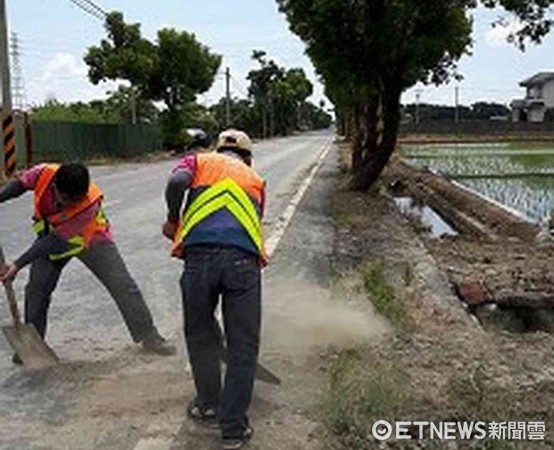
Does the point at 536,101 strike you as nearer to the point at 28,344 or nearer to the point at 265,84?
the point at 265,84

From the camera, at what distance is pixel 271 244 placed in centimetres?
1234

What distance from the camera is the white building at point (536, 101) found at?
95312mm

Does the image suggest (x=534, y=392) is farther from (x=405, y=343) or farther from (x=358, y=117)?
(x=358, y=117)

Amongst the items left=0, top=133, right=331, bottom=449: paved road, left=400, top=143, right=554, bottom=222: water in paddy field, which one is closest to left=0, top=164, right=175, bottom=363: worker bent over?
left=0, top=133, right=331, bottom=449: paved road

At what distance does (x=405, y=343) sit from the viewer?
6.67 meters

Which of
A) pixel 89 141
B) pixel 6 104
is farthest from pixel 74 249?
pixel 89 141

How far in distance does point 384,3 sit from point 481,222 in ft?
16.5

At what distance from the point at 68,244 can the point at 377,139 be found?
18.6 meters

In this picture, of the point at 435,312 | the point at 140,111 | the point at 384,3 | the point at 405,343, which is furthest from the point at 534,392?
the point at 140,111

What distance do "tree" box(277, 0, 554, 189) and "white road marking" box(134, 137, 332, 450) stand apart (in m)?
2.90

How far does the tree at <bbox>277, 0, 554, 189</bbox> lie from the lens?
19359 millimetres

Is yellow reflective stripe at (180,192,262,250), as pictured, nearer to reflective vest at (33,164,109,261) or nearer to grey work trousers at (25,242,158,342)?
reflective vest at (33,164,109,261)

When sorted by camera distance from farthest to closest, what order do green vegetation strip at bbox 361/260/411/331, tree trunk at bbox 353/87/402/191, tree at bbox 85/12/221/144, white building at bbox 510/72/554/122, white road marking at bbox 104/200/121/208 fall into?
1. white building at bbox 510/72/554/122
2. tree at bbox 85/12/221/144
3. tree trunk at bbox 353/87/402/191
4. white road marking at bbox 104/200/121/208
5. green vegetation strip at bbox 361/260/411/331

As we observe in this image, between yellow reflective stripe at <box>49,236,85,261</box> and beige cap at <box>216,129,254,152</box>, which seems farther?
yellow reflective stripe at <box>49,236,85,261</box>
